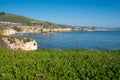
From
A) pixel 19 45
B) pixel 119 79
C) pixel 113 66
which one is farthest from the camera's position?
pixel 19 45

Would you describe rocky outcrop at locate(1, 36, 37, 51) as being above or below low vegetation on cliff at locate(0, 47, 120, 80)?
below

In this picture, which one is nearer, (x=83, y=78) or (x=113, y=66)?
(x=83, y=78)

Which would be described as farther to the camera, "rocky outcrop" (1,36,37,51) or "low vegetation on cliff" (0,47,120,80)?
"rocky outcrop" (1,36,37,51)

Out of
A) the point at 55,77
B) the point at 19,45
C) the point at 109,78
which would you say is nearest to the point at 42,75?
the point at 55,77

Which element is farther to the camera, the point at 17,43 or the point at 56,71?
the point at 17,43

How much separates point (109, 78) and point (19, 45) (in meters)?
39.4

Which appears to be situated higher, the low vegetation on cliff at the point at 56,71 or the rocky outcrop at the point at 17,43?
the low vegetation on cliff at the point at 56,71

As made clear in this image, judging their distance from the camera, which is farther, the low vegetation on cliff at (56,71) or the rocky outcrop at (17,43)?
the rocky outcrop at (17,43)

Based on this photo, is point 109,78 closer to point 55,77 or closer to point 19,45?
point 55,77

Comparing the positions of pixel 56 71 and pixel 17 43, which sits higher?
pixel 56 71

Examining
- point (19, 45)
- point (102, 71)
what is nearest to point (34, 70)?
point (102, 71)

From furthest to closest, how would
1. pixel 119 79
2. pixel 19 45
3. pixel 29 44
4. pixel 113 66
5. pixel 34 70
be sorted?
pixel 29 44
pixel 19 45
pixel 113 66
pixel 34 70
pixel 119 79

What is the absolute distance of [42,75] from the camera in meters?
12.3

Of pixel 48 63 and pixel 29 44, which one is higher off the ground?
pixel 48 63
